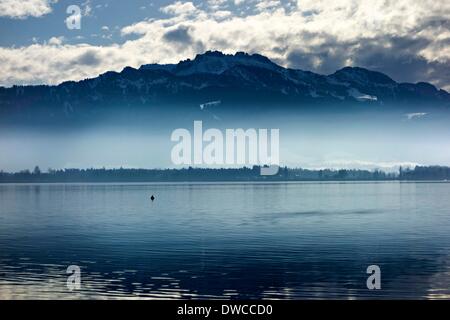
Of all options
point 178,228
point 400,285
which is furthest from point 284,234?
point 400,285

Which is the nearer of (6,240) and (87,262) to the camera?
(87,262)

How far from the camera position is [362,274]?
62.6 metres

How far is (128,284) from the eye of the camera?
185 feet

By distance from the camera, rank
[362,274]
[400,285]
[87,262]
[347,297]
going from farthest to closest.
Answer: [87,262]
[362,274]
[400,285]
[347,297]

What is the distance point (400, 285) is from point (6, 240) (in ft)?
223

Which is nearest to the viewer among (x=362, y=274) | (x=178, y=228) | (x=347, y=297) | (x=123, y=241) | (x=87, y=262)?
(x=347, y=297)

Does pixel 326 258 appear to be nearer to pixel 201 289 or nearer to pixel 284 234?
pixel 201 289

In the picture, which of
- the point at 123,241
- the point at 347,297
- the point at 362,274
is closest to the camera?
the point at 347,297

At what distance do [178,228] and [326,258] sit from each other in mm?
51243

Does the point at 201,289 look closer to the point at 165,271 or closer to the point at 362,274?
the point at 165,271

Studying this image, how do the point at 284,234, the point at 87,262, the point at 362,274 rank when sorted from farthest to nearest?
the point at 284,234, the point at 87,262, the point at 362,274

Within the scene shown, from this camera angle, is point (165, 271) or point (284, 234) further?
point (284, 234)

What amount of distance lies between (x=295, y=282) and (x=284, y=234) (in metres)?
47.5

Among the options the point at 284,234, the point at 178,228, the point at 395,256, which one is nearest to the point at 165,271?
the point at 395,256
